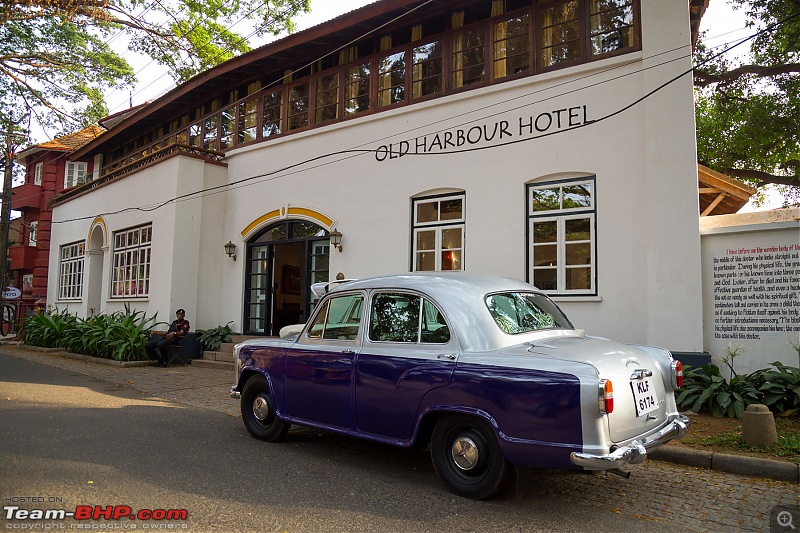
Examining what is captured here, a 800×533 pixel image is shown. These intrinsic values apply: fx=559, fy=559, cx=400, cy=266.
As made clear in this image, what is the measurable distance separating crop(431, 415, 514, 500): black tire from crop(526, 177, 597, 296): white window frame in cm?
510

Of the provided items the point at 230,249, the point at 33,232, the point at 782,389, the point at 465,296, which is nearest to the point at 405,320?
the point at 465,296

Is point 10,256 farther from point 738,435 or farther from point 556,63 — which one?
point 738,435

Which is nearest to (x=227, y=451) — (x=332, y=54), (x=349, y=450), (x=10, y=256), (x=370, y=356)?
(x=349, y=450)

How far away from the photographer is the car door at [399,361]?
4.30 metres

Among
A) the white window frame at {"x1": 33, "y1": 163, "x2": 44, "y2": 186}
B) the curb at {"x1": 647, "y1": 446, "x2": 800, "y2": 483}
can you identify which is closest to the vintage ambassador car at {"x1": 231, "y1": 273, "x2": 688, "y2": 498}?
the curb at {"x1": 647, "y1": 446, "x2": 800, "y2": 483}

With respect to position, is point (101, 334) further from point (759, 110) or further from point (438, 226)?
point (759, 110)

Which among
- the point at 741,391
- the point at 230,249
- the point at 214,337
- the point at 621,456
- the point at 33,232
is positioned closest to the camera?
the point at 621,456

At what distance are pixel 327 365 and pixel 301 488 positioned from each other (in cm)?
110

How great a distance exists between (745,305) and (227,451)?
22.0 feet

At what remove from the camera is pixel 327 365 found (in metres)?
5.03

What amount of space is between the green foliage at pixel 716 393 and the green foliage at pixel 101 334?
11.2 meters

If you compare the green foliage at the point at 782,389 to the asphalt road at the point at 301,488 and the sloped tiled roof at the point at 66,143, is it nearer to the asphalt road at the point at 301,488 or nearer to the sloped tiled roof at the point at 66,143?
the asphalt road at the point at 301,488

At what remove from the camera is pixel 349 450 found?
219 inches

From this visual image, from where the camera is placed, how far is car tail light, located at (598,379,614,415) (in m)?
3.44
